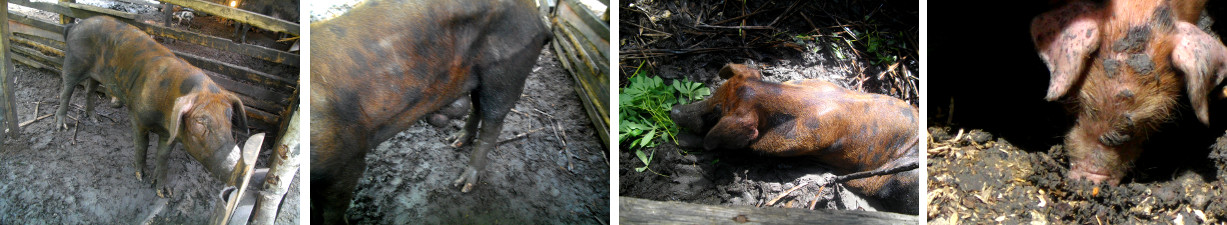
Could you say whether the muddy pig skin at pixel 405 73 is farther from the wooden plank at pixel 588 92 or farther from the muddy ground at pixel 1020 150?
the muddy ground at pixel 1020 150

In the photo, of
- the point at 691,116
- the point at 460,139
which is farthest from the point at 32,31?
the point at 691,116

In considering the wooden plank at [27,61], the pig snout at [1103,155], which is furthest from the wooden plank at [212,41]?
the pig snout at [1103,155]

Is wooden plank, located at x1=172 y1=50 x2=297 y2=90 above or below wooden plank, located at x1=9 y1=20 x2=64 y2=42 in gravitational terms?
below

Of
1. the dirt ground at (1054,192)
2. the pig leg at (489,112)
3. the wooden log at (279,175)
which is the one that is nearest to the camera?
the pig leg at (489,112)

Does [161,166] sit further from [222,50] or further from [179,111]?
[222,50]

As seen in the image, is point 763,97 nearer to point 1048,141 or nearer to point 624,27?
point 624,27

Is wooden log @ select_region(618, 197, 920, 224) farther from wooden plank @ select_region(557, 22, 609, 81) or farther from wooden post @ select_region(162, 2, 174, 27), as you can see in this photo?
wooden post @ select_region(162, 2, 174, 27)

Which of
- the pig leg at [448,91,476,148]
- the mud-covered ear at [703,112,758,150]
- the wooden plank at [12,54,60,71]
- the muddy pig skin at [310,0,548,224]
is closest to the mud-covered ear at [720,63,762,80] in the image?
the mud-covered ear at [703,112,758,150]
